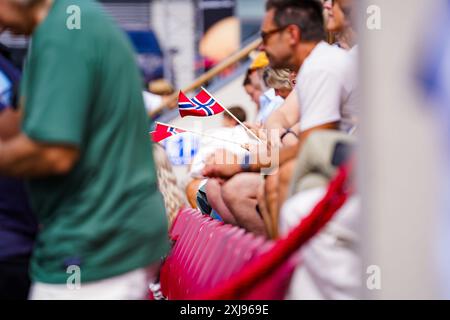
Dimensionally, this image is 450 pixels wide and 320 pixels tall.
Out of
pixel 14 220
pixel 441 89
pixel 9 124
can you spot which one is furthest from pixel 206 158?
pixel 441 89

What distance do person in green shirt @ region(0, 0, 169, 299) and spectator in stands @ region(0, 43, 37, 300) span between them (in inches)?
7.0

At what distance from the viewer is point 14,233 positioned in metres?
2.11

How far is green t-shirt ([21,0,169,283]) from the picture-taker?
178cm

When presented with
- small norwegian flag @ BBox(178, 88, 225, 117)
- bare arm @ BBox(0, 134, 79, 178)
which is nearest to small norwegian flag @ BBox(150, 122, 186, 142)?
small norwegian flag @ BBox(178, 88, 225, 117)

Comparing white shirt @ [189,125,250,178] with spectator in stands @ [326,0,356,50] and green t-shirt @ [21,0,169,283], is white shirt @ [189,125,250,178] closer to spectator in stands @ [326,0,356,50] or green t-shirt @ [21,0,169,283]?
spectator in stands @ [326,0,356,50]

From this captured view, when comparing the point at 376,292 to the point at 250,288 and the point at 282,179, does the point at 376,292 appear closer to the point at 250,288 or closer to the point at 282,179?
the point at 250,288

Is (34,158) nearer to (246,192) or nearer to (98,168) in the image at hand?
(98,168)

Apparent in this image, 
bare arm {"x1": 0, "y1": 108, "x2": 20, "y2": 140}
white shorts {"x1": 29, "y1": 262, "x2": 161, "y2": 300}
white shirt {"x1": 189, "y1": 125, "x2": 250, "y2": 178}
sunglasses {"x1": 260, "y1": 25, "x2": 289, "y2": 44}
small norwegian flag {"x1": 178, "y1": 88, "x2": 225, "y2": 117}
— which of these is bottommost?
white shorts {"x1": 29, "y1": 262, "x2": 161, "y2": 300}

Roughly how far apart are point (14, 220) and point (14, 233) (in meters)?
0.03

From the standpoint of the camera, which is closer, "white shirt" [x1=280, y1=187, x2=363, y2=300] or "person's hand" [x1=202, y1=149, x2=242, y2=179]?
"white shirt" [x1=280, y1=187, x2=363, y2=300]

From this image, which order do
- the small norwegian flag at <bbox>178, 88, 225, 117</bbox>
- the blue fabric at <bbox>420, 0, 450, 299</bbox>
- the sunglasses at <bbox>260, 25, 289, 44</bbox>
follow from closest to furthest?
the blue fabric at <bbox>420, 0, 450, 299</bbox>
the sunglasses at <bbox>260, 25, 289, 44</bbox>
the small norwegian flag at <bbox>178, 88, 225, 117</bbox>

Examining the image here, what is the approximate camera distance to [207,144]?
3.33 meters

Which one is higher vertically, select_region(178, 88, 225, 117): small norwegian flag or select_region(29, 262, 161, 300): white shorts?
select_region(178, 88, 225, 117): small norwegian flag
